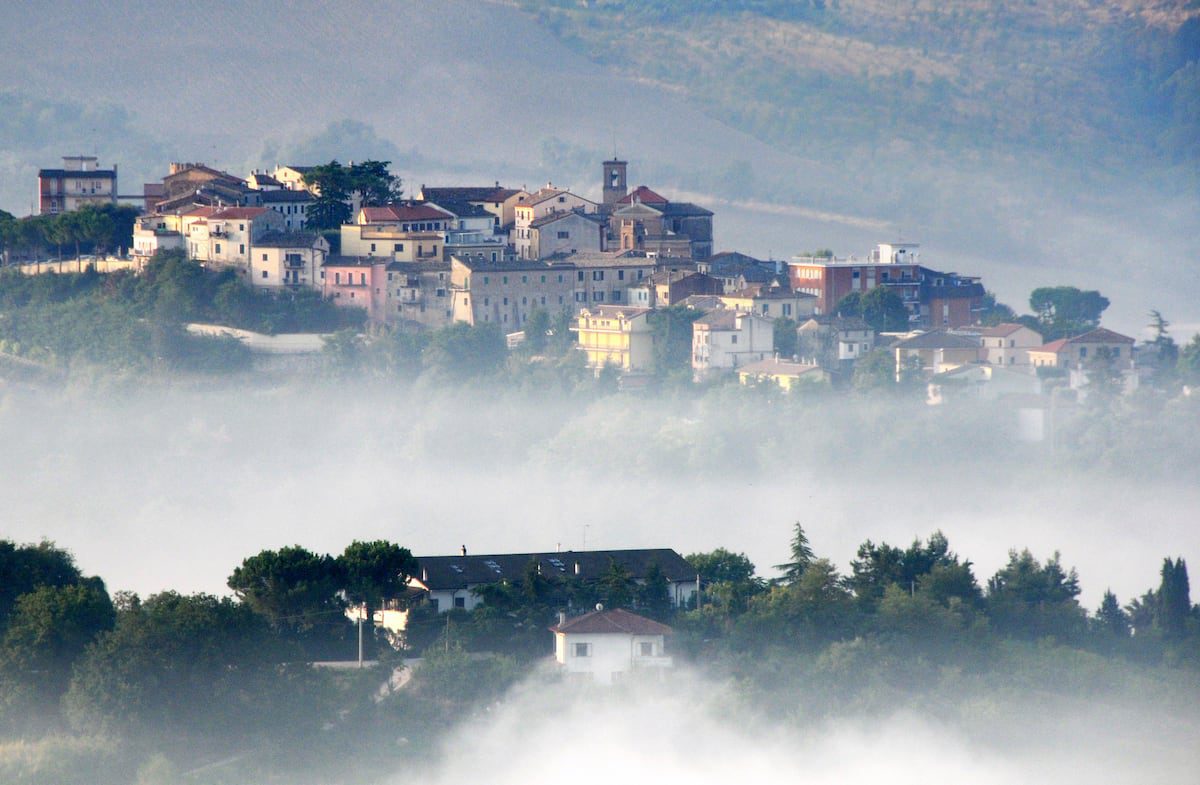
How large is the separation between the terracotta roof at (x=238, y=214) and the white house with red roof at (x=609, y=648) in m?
17.4

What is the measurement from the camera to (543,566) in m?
23.2

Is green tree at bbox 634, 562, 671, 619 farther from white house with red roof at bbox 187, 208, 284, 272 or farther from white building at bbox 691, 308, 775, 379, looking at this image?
white house with red roof at bbox 187, 208, 284, 272

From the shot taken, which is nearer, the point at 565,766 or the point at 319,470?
the point at 565,766

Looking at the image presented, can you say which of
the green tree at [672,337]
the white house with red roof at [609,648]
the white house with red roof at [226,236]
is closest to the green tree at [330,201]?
the white house with red roof at [226,236]

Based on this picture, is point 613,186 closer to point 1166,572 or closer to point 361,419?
point 361,419

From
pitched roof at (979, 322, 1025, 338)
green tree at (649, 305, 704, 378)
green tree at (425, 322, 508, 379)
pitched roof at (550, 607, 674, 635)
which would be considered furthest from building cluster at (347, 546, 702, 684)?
pitched roof at (979, 322, 1025, 338)

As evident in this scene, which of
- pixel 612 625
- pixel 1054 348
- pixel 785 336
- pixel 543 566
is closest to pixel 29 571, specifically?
pixel 543 566

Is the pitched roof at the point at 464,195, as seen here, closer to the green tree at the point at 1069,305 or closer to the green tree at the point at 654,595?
the green tree at the point at 1069,305

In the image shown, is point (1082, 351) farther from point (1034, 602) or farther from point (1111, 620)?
point (1034, 602)

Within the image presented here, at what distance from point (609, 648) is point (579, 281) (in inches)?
693

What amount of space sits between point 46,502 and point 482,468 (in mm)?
6115

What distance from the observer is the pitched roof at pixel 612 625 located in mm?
21281

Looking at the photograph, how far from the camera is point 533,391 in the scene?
131 ft

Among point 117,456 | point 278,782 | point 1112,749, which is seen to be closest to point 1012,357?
point 117,456
